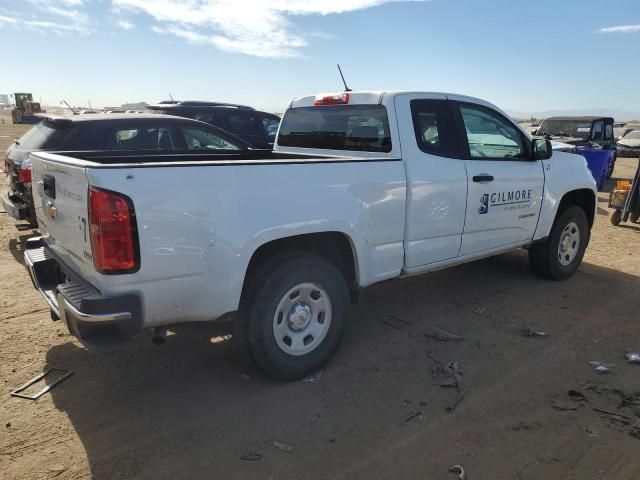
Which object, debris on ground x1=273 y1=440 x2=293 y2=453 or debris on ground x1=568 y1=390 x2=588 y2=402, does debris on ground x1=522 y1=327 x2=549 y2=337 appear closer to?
debris on ground x1=568 y1=390 x2=588 y2=402

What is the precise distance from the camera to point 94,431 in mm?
2961

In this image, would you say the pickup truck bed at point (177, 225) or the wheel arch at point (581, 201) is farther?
the wheel arch at point (581, 201)

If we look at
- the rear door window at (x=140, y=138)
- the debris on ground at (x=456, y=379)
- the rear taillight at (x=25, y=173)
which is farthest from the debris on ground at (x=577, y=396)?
the rear taillight at (x=25, y=173)

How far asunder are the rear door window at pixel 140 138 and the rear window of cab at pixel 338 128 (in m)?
2.23

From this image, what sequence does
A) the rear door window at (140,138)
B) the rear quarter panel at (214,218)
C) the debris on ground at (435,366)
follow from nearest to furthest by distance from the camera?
the rear quarter panel at (214,218), the debris on ground at (435,366), the rear door window at (140,138)

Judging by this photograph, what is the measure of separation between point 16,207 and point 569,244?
21.9ft

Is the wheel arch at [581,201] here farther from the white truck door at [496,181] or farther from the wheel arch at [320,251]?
the wheel arch at [320,251]

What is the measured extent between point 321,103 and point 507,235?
7.29 feet

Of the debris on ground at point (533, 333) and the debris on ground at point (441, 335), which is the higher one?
the debris on ground at point (441, 335)

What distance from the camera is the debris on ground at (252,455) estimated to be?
2738 millimetres

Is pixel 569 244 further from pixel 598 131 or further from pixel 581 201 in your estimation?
pixel 598 131

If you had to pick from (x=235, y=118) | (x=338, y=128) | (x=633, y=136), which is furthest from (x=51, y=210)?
(x=633, y=136)

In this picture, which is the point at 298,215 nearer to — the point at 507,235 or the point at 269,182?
the point at 269,182

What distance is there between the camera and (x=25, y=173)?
6164 mm
